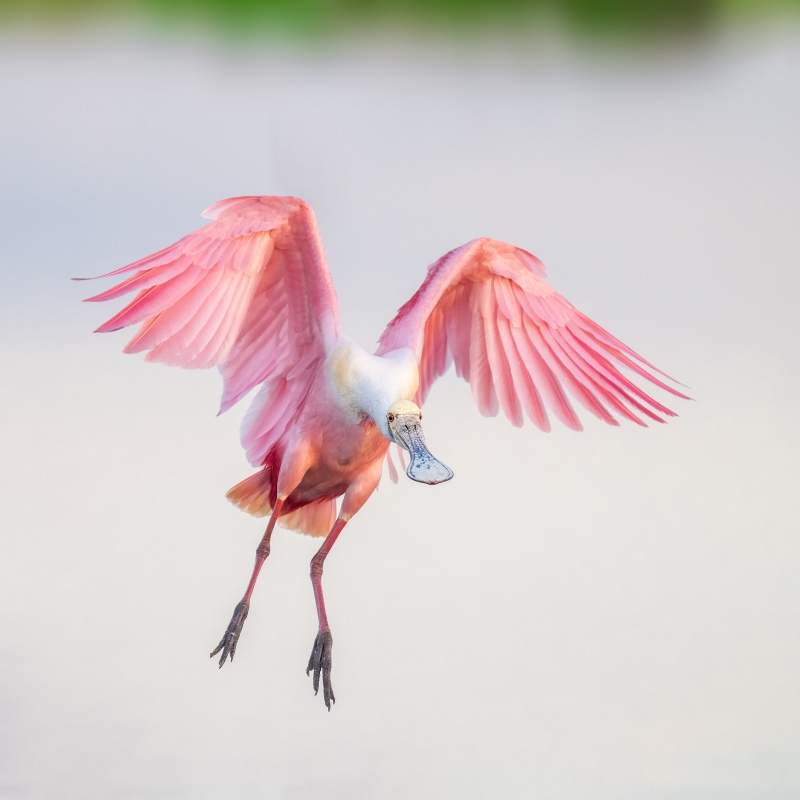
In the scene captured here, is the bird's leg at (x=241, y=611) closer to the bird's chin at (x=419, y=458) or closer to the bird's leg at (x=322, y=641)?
the bird's leg at (x=322, y=641)

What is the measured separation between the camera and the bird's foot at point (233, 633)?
303 centimetres

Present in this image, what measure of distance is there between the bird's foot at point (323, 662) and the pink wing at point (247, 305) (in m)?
0.51

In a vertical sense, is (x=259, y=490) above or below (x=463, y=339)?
below

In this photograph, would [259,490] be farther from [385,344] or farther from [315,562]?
[385,344]

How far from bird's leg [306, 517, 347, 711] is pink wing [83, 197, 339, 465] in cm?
29

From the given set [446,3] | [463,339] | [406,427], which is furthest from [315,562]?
[446,3]

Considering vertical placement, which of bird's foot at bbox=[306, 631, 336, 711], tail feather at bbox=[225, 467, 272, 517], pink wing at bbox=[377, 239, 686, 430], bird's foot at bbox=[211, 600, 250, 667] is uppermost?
pink wing at bbox=[377, 239, 686, 430]

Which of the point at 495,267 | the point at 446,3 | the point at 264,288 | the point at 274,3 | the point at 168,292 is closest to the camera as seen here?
the point at 168,292

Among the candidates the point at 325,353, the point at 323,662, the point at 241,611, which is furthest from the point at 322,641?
the point at 325,353

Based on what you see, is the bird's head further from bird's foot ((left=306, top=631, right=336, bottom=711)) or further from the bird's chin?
bird's foot ((left=306, top=631, right=336, bottom=711))

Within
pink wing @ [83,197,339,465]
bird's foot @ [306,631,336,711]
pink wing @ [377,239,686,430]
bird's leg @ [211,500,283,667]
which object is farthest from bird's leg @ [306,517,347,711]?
pink wing @ [377,239,686,430]

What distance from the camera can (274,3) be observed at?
24.0ft

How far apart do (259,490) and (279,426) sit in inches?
8.3

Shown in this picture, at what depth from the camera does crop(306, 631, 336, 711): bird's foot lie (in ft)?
10.1
